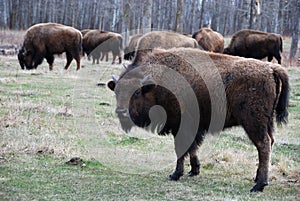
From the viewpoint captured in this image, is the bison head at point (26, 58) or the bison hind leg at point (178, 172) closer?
the bison hind leg at point (178, 172)

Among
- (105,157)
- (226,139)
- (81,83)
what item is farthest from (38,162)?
(81,83)

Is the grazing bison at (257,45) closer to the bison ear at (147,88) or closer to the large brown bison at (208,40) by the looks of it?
the large brown bison at (208,40)

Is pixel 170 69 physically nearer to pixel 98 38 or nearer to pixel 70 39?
pixel 70 39

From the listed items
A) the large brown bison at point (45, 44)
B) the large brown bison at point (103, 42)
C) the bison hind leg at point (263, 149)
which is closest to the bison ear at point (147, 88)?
the bison hind leg at point (263, 149)

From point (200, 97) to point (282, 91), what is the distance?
37.3 inches

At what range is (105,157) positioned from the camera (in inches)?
244

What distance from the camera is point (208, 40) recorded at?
16562 mm

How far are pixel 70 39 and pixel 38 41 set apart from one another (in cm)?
115

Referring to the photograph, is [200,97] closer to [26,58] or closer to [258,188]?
[258,188]

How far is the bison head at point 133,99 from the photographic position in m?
5.37

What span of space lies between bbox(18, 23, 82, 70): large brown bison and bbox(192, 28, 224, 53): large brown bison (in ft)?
14.7

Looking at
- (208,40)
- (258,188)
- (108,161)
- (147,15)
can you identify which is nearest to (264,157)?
(258,188)

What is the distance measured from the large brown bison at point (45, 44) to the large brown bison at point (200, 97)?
1137 cm

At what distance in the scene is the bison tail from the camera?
207 inches
